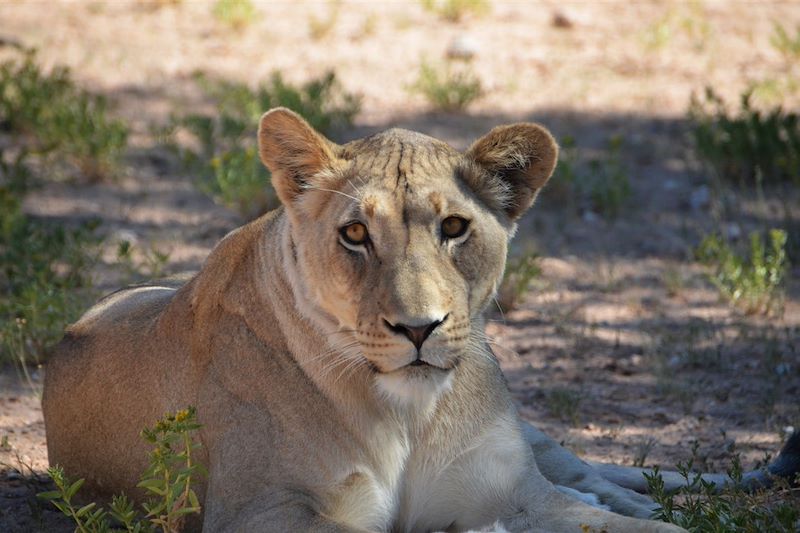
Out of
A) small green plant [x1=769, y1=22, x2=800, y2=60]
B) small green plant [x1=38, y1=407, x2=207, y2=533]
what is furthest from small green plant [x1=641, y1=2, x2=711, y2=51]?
small green plant [x1=38, y1=407, x2=207, y2=533]

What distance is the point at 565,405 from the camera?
5.04m

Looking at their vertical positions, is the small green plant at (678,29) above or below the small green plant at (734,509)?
above

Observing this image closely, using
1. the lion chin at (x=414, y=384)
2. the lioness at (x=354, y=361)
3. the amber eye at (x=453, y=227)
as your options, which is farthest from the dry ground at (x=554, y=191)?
the amber eye at (x=453, y=227)

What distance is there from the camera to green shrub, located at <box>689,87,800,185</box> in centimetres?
735

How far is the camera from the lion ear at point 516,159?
3600mm

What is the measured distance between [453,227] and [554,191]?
4.22m

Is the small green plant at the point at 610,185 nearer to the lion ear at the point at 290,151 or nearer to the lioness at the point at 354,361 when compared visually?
the lioness at the point at 354,361

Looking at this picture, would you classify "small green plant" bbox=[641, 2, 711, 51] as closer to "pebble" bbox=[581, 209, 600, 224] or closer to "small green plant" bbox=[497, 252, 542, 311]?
"pebble" bbox=[581, 209, 600, 224]

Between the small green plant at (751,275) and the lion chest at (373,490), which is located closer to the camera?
the lion chest at (373,490)

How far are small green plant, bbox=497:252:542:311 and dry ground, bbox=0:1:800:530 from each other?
0.22 ft

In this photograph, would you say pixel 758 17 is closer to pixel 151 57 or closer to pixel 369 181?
pixel 151 57

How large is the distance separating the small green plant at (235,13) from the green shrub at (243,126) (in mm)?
1112

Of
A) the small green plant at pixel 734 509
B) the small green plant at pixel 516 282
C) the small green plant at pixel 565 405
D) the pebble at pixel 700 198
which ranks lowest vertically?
the small green plant at pixel 565 405

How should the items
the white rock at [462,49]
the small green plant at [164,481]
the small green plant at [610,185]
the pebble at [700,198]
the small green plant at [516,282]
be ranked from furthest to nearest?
the white rock at [462,49], the pebble at [700,198], the small green plant at [610,185], the small green plant at [516,282], the small green plant at [164,481]
